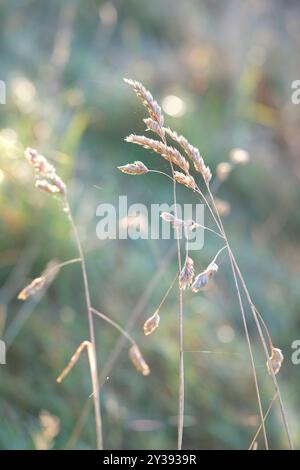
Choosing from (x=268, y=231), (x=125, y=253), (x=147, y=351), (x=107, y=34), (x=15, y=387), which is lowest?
(x=15, y=387)

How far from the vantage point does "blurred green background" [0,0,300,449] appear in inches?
80.0

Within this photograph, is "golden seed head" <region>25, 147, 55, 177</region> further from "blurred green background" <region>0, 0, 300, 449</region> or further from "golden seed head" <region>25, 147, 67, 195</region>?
"blurred green background" <region>0, 0, 300, 449</region>

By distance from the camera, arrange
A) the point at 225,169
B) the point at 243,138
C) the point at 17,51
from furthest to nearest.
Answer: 1. the point at 243,138
2. the point at 17,51
3. the point at 225,169

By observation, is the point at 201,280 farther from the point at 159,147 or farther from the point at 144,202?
the point at 144,202

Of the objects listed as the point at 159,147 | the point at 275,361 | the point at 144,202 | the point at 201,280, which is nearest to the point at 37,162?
the point at 159,147

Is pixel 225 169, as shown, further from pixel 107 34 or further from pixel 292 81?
pixel 292 81

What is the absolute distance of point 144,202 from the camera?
11.0 feet

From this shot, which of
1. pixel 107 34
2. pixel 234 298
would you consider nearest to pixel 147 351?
pixel 234 298

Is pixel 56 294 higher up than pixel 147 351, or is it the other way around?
pixel 56 294

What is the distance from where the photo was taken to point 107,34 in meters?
4.12

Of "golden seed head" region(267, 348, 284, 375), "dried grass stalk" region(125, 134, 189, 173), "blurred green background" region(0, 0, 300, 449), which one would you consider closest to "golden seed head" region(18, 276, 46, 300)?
"dried grass stalk" region(125, 134, 189, 173)

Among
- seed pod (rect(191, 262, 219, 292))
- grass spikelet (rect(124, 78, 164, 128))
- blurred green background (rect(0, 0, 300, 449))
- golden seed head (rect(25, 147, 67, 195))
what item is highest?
blurred green background (rect(0, 0, 300, 449))
